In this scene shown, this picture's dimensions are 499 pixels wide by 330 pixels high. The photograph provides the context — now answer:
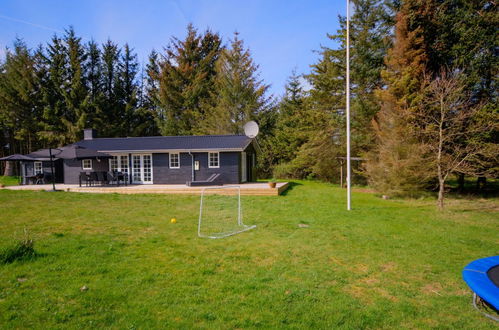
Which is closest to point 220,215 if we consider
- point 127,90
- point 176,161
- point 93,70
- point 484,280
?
point 484,280

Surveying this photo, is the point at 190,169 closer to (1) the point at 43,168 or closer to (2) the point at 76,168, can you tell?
(2) the point at 76,168

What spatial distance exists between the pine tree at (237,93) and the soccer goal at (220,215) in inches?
600

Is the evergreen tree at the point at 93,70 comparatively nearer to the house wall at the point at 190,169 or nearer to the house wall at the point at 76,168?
the house wall at the point at 76,168

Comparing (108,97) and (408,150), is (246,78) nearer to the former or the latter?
(108,97)

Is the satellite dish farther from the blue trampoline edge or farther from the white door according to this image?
the blue trampoline edge

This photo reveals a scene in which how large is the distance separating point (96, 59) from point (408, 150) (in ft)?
109

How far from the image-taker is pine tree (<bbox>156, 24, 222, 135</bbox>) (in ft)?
103

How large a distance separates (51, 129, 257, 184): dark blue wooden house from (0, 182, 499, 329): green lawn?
795cm

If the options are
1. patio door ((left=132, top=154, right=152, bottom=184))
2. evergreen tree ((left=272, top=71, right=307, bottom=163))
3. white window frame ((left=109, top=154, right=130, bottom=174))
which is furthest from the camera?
evergreen tree ((left=272, top=71, right=307, bottom=163))

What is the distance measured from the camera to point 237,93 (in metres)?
28.2

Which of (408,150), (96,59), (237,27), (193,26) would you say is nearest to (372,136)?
(408,150)

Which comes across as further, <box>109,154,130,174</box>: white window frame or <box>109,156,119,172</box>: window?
<box>109,156,119,172</box>: window

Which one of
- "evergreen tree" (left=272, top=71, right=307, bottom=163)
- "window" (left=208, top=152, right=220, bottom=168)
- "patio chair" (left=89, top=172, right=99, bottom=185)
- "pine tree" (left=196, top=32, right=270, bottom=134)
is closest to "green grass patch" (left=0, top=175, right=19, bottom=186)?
"patio chair" (left=89, top=172, right=99, bottom=185)

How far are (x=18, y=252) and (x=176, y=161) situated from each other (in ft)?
40.6
